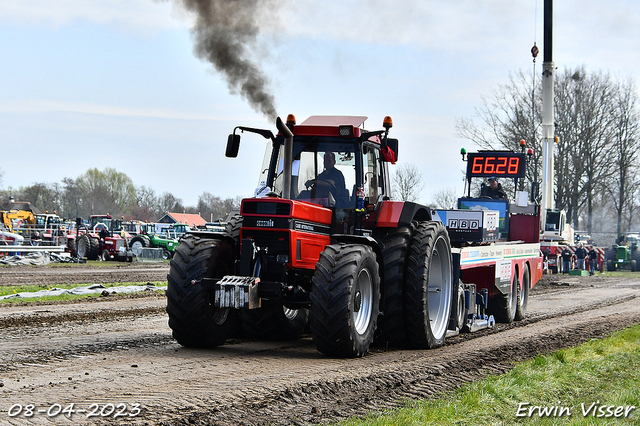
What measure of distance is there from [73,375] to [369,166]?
4749 mm

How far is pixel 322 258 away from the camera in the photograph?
827 cm

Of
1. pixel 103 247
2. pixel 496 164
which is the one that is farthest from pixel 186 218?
pixel 496 164

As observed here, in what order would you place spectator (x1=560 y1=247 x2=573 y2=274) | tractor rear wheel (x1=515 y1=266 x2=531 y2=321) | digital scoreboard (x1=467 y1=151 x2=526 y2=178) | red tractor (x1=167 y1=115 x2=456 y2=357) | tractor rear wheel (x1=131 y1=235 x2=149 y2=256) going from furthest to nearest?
tractor rear wheel (x1=131 y1=235 x2=149 y2=256) < spectator (x1=560 y1=247 x2=573 y2=274) < digital scoreboard (x1=467 y1=151 x2=526 y2=178) < tractor rear wheel (x1=515 y1=266 x2=531 y2=321) < red tractor (x1=167 y1=115 x2=456 y2=357)

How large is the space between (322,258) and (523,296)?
8.54 m

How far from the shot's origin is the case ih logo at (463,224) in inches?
535

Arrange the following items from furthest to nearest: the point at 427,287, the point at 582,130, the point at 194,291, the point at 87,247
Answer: the point at 582,130 → the point at 87,247 → the point at 427,287 → the point at 194,291

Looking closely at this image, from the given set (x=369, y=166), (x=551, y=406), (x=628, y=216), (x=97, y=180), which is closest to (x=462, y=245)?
(x=369, y=166)

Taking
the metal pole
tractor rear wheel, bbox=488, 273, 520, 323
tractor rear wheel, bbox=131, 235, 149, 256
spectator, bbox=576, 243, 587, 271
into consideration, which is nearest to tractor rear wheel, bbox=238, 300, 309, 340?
tractor rear wheel, bbox=488, 273, 520, 323

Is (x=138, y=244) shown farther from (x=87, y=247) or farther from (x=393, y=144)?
(x=393, y=144)

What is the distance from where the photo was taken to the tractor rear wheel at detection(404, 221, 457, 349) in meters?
9.48

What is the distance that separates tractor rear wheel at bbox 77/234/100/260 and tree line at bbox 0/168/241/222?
63.5m

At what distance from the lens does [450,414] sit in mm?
5699

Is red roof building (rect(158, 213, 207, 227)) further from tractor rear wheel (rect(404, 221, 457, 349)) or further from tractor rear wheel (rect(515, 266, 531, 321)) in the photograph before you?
tractor rear wheel (rect(404, 221, 457, 349))

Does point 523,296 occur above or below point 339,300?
below
